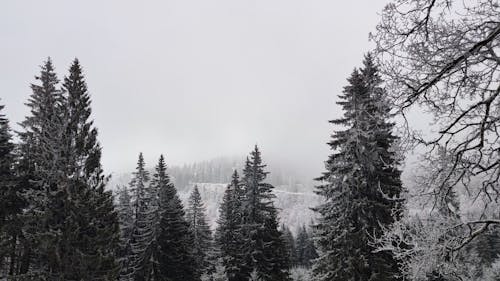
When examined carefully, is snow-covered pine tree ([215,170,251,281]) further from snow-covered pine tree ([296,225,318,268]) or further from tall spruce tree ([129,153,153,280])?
snow-covered pine tree ([296,225,318,268])

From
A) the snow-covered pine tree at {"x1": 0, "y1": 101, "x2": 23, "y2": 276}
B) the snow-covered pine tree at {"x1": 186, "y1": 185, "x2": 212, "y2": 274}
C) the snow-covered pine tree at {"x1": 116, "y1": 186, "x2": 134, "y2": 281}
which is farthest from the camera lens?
the snow-covered pine tree at {"x1": 186, "y1": 185, "x2": 212, "y2": 274}

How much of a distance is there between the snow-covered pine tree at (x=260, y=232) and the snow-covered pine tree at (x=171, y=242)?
4825mm

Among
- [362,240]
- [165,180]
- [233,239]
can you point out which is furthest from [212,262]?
[362,240]

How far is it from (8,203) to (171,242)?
12195 mm

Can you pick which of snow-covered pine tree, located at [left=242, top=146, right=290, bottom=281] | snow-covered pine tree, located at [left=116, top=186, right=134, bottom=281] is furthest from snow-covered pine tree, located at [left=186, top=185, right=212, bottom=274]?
snow-covered pine tree, located at [left=242, top=146, right=290, bottom=281]

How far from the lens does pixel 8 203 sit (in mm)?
18500

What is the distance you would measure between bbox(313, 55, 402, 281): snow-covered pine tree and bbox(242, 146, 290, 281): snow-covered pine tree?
34.4 feet

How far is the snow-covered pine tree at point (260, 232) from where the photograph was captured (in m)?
27.5

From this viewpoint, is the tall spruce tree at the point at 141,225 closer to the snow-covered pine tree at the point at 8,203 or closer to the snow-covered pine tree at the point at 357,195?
the snow-covered pine tree at the point at 8,203

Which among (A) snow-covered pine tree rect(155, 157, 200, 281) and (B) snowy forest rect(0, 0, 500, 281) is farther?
(A) snow-covered pine tree rect(155, 157, 200, 281)

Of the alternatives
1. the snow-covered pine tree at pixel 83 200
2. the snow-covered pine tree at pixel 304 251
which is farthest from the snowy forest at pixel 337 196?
the snow-covered pine tree at pixel 304 251

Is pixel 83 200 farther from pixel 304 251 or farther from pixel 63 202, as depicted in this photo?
pixel 304 251

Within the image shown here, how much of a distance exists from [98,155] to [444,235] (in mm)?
15570

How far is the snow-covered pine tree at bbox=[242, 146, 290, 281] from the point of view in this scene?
2747 centimetres
